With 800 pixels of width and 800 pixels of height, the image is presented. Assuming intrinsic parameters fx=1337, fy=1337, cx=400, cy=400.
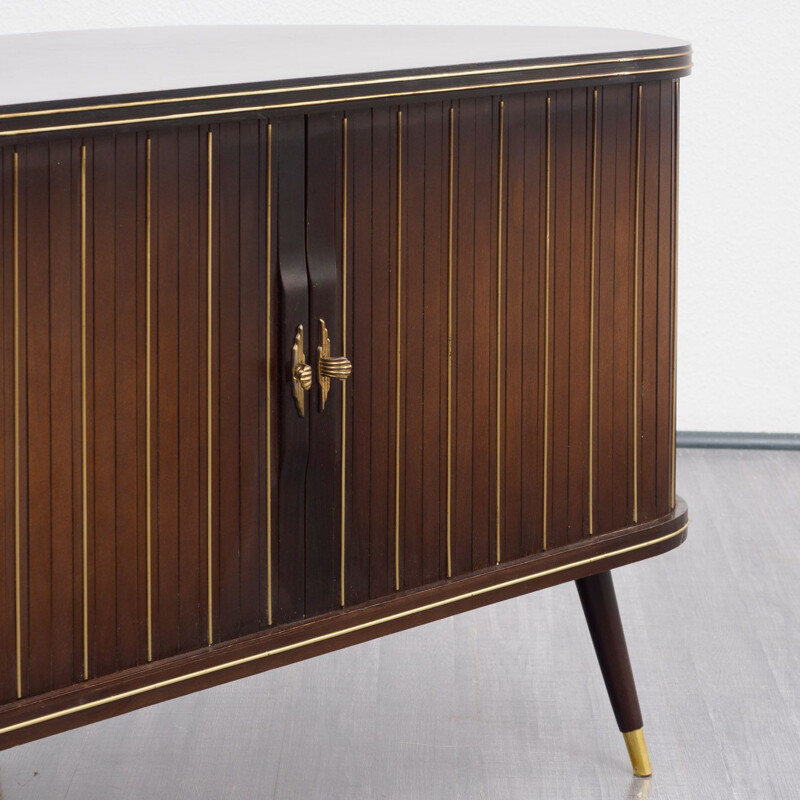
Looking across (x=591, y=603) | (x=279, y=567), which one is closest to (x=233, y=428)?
(x=279, y=567)

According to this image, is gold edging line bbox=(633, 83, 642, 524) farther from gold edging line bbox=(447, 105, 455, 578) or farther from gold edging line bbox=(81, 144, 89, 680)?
gold edging line bbox=(81, 144, 89, 680)

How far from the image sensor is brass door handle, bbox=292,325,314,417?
3.70 feet

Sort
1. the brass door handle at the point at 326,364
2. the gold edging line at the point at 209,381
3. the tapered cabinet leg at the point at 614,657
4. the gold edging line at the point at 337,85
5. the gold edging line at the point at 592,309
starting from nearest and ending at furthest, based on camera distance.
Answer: the gold edging line at the point at 337,85 → the gold edging line at the point at 209,381 → the brass door handle at the point at 326,364 → the gold edging line at the point at 592,309 → the tapered cabinet leg at the point at 614,657

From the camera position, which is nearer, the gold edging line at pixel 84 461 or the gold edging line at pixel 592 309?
the gold edging line at pixel 84 461

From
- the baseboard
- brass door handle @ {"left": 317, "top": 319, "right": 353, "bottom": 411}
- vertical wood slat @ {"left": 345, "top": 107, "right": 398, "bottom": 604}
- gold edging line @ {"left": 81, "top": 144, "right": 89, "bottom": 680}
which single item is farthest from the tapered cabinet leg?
the baseboard

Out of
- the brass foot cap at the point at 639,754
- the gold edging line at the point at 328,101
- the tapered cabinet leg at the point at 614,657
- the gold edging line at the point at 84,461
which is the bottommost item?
the brass foot cap at the point at 639,754

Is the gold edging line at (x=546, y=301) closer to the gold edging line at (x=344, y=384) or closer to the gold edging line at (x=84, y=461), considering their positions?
the gold edging line at (x=344, y=384)

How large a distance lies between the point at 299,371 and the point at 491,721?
0.77m

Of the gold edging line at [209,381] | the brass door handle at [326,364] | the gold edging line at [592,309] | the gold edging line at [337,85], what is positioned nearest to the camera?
the gold edging line at [337,85]

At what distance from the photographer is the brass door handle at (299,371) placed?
113 centimetres

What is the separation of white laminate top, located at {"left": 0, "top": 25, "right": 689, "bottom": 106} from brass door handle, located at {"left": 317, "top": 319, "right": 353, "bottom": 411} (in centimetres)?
22

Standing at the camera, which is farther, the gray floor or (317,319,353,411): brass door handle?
the gray floor

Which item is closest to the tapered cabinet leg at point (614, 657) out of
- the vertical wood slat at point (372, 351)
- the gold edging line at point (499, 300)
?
the gold edging line at point (499, 300)

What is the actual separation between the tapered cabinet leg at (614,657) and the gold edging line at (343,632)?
0.46 feet
